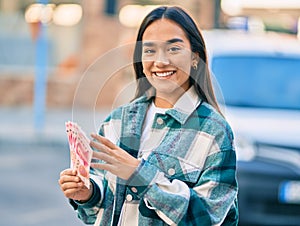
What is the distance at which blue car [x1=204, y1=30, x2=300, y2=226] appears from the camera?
5.73 metres

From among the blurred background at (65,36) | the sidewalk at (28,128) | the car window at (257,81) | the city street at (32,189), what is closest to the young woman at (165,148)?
the car window at (257,81)

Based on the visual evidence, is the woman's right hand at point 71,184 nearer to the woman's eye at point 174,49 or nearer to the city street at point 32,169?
the city street at point 32,169

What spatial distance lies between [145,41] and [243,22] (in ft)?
19.5

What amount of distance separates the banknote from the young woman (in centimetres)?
3

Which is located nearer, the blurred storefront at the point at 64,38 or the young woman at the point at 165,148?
the young woman at the point at 165,148

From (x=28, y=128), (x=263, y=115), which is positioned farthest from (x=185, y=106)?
(x=28, y=128)

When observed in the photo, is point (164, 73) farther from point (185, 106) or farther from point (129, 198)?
point (129, 198)

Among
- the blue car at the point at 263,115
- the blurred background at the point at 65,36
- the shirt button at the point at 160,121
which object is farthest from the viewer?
the blurred background at the point at 65,36

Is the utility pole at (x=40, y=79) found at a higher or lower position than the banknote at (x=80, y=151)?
lower

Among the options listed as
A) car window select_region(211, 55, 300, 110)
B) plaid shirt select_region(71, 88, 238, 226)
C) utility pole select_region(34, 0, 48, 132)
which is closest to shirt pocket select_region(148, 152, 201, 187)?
plaid shirt select_region(71, 88, 238, 226)

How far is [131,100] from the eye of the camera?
2.36 m

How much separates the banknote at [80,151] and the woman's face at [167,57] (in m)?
0.31

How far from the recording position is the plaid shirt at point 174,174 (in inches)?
80.7

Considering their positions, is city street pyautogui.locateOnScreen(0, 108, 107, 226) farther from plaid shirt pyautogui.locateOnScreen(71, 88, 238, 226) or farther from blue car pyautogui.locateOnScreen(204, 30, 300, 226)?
blue car pyautogui.locateOnScreen(204, 30, 300, 226)
